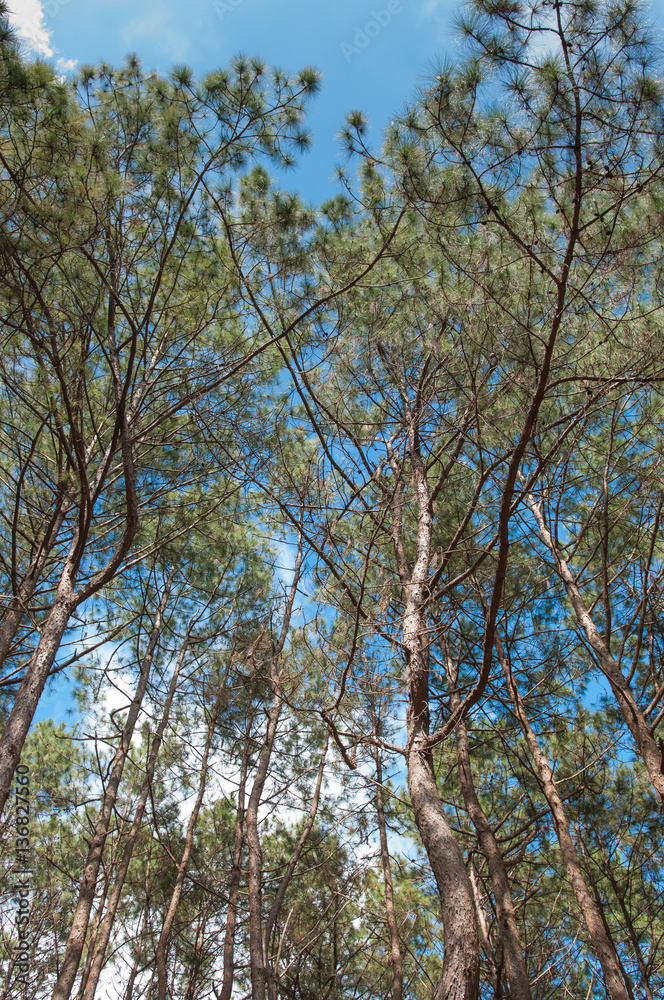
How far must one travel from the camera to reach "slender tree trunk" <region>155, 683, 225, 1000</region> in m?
4.36

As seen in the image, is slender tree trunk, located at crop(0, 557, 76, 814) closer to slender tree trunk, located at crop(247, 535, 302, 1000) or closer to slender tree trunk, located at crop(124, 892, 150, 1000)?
slender tree trunk, located at crop(247, 535, 302, 1000)

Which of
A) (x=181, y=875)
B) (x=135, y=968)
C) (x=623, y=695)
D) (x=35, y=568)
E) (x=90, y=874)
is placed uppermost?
(x=35, y=568)

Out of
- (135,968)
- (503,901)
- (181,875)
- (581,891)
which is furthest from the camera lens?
(135,968)

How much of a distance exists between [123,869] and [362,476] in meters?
3.78

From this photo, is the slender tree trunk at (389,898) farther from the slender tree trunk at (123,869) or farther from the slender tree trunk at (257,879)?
the slender tree trunk at (123,869)

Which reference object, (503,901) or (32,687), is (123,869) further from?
(503,901)

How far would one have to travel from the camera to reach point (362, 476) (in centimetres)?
372

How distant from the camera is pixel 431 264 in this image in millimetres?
4730

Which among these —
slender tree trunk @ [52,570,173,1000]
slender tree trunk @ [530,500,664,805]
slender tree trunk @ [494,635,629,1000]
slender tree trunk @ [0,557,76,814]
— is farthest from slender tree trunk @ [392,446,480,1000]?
slender tree trunk @ [52,570,173,1000]

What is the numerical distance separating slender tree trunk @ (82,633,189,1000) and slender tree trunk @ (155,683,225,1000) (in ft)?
1.38

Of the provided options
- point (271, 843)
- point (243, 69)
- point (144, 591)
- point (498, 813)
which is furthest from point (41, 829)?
point (243, 69)

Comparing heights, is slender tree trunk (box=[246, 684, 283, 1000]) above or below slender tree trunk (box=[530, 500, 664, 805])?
below

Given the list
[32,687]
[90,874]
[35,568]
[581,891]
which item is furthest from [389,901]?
[35,568]

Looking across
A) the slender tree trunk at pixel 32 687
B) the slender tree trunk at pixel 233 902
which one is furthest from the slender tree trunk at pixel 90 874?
the slender tree trunk at pixel 32 687
